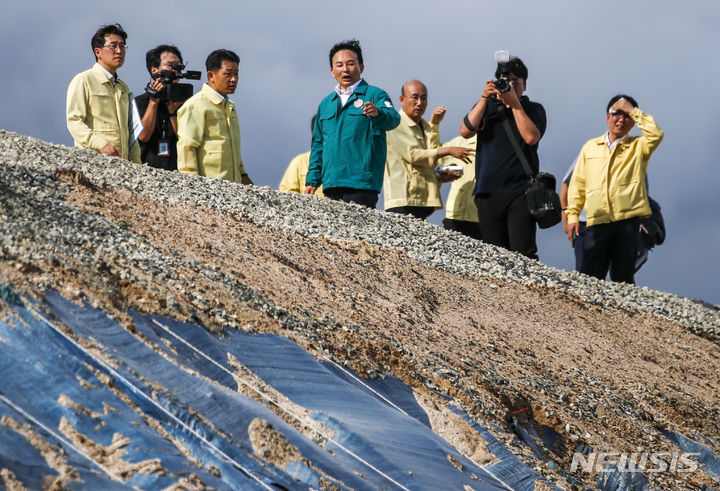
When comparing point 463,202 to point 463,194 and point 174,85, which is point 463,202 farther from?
point 174,85

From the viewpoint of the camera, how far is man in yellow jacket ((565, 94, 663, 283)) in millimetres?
7672

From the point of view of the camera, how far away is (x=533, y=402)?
16.1 feet

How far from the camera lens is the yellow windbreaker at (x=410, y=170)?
7.99 meters

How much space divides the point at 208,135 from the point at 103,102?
2.56ft

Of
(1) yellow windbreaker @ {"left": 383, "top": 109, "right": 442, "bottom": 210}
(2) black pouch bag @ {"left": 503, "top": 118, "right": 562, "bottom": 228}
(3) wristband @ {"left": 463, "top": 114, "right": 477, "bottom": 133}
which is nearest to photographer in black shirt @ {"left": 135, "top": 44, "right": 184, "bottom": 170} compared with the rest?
(1) yellow windbreaker @ {"left": 383, "top": 109, "right": 442, "bottom": 210}

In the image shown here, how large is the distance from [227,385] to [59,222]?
136 cm

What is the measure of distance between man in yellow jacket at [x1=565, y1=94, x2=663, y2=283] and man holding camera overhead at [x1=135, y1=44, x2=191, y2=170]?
10.4 feet

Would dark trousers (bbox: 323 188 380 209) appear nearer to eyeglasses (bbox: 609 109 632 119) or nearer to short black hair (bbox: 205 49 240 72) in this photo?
short black hair (bbox: 205 49 240 72)

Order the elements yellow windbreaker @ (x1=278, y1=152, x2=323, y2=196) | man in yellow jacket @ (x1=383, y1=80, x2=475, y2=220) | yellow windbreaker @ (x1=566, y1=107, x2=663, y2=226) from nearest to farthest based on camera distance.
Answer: yellow windbreaker @ (x1=566, y1=107, x2=663, y2=226) < man in yellow jacket @ (x1=383, y1=80, x2=475, y2=220) < yellow windbreaker @ (x1=278, y1=152, x2=323, y2=196)

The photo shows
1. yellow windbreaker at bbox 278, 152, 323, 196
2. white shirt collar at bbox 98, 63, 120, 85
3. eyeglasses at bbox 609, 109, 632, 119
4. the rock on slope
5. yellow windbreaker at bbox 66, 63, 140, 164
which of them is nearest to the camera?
the rock on slope

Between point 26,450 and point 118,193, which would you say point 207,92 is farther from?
point 26,450

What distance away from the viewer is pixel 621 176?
25.5 feet

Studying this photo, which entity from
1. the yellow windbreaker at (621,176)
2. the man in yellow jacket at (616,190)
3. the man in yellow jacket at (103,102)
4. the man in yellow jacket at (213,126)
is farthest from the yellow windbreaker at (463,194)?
the man in yellow jacket at (103,102)

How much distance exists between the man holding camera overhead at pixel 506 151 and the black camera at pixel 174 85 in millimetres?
2053
